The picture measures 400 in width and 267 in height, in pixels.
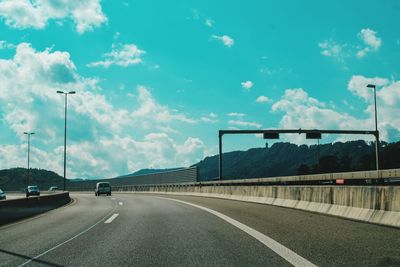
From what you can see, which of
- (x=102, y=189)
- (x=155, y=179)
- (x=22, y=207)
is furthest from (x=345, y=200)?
(x=155, y=179)

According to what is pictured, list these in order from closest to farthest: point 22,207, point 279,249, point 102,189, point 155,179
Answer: point 279,249
point 22,207
point 102,189
point 155,179

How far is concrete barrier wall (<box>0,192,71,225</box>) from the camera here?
15.5m

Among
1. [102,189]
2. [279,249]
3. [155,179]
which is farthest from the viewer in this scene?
[155,179]

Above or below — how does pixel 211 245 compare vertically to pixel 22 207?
below

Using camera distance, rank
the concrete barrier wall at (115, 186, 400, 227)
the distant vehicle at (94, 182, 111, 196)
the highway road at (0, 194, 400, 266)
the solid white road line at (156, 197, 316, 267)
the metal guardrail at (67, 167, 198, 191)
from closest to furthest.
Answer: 1. the solid white road line at (156, 197, 316, 267)
2. the highway road at (0, 194, 400, 266)
3. the concrete barrier wall at (115, 186, 400, 227)
4. the metal guardrail at (67, 167, 198, 191)
5. the distant vehicle at (94, 182, 111, 196)

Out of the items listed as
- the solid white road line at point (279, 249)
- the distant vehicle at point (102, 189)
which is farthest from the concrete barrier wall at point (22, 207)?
the distant vehicle at point (102, 189)

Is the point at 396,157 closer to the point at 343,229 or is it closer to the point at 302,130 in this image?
the point at 302,130

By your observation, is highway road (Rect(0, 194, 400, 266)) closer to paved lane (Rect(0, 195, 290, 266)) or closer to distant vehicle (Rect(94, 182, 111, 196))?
paved lane (Rect(0, 195, 290, 266))

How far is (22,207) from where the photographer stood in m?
18.0

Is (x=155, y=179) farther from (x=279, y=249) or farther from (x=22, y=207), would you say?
(x=279, y=249)

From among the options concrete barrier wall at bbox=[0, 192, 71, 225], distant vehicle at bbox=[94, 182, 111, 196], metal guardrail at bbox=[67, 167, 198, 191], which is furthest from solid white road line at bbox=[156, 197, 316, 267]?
distant vehicle at bbox=[94, 182, 111, 196]

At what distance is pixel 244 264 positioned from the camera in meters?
6.34

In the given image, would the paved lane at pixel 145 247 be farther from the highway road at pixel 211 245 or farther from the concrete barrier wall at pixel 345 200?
the concrete barrier wall at pixel 345 200

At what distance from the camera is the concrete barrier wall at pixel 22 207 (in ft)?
50.7
